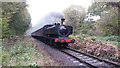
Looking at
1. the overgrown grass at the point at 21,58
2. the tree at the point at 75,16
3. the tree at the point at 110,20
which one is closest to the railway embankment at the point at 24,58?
the overgrown grass at the point at 21,58

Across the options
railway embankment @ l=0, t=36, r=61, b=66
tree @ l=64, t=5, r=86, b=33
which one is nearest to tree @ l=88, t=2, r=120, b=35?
railway embankment @ l=0, t=36, r=61, b=66

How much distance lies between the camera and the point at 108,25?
18.1 meters

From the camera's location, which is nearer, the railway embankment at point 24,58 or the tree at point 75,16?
the railway embankment at point 24,58

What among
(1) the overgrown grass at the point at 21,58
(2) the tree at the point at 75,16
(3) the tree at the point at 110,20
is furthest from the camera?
(2) the tree at the point at 75,16

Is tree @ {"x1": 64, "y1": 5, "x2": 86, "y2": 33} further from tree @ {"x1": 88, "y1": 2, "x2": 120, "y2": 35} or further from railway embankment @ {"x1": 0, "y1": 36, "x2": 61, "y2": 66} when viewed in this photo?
railway embankment @ {"x1": 0, "y1": 36, "x2": 61, "y2": 66}

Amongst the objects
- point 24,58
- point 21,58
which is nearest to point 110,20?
point 24,58

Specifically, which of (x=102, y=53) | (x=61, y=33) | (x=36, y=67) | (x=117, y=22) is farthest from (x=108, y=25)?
(x=36, y=67)

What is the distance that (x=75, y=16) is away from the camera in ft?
102

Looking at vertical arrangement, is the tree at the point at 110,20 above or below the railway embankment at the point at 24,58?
above

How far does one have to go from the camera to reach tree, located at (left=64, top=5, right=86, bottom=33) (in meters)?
31.3

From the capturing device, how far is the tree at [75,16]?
31281 mm

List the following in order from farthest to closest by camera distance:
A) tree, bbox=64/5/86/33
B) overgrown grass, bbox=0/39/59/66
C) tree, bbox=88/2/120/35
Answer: tree, bbox=64/5/86/33 → tree, bbox=88/2/120/35 → overgrown grass, bbox=0/39/59/66

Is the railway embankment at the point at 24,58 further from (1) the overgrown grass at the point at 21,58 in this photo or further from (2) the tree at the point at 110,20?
(2) the tree at the point at 110,20

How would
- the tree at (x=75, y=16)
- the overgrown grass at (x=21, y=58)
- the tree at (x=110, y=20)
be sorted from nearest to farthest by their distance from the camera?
the overgrown grass at (x=21, y=58)
the tree at (x=110, y=20)
the tree at (x=75, y=16)
